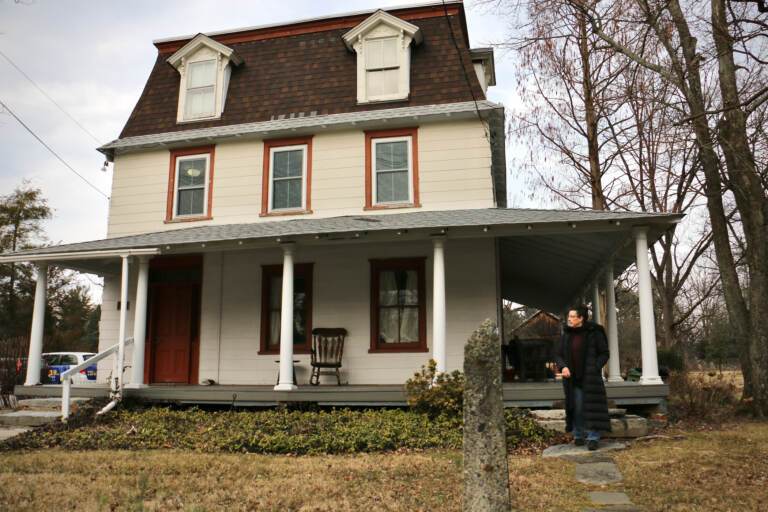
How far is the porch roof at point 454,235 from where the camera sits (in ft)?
29.0

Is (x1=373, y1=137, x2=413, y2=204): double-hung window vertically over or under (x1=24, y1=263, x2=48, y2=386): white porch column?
over

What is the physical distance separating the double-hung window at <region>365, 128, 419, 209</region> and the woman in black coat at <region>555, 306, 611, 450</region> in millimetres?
5007

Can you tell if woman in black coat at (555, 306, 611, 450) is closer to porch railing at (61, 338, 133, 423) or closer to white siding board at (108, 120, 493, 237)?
white siding board at (108, 120, 493, 237)

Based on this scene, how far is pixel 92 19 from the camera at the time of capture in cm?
979

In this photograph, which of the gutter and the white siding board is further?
the white siding board

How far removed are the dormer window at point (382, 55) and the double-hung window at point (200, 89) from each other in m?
3.12

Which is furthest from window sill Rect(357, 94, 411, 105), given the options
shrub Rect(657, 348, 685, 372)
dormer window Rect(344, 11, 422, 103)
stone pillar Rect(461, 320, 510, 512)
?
shrub Rect(657, 348, 685, 372)

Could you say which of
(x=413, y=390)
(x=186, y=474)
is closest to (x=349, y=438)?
(x=413, y=390)

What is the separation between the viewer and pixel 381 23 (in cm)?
1213

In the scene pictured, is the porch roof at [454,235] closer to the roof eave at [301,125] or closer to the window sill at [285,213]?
the window sill at [285,213]

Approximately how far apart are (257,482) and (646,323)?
5725mm

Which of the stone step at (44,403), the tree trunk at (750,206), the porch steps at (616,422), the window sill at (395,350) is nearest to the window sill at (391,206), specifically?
the window sill at (395,350)

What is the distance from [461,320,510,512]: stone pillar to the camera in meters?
3.42

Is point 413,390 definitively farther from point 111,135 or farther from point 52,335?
point 52,335
